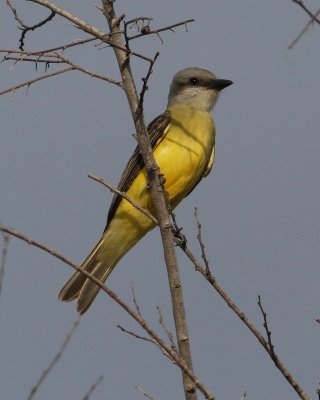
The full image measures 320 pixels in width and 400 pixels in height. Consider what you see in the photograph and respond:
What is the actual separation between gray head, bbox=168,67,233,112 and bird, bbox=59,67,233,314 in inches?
4.2

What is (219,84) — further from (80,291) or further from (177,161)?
(80,291)

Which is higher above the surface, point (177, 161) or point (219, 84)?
point (219, 84)

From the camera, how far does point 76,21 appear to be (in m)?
4.71

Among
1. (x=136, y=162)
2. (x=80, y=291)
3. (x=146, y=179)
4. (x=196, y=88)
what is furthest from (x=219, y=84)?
(x=80, y=291)

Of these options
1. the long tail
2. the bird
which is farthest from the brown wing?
the long tail

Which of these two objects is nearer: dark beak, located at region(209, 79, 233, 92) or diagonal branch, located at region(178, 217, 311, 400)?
diagonal branch, located at region(178, 217, 311, 400)

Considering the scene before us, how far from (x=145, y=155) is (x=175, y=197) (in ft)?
8.59

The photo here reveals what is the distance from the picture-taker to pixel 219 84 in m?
8.52

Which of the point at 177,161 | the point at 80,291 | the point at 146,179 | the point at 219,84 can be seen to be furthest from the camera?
the point at 219,84

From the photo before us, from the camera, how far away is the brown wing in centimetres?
722

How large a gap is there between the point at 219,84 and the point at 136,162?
1.79 metres

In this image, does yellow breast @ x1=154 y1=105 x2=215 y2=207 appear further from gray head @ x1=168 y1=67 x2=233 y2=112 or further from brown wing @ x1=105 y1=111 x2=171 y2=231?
gray head @ x1=168 y1=67 x2=233 y2=112

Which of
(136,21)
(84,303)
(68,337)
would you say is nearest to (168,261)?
(68,337)

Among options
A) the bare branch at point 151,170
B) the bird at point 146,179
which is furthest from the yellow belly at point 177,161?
the bare branch at point 151,170
